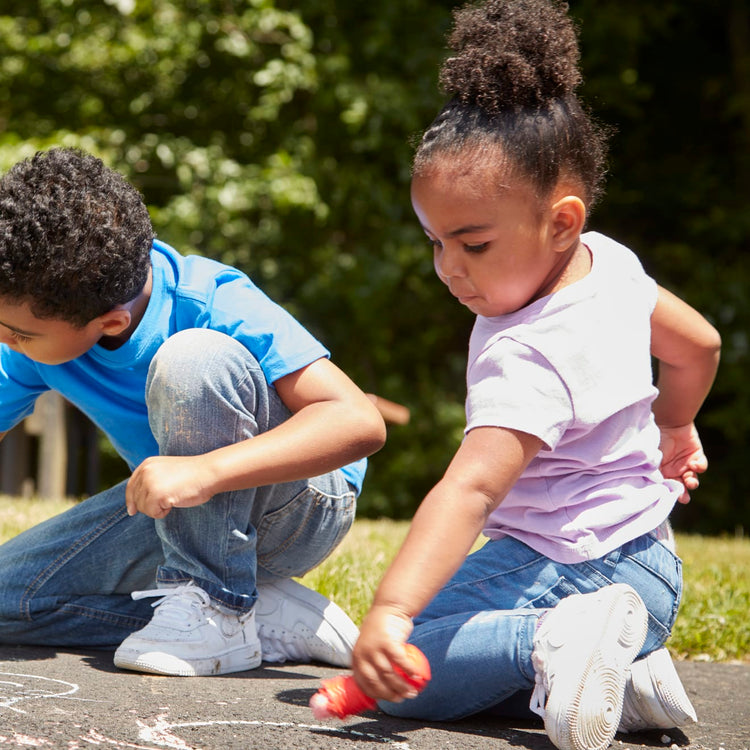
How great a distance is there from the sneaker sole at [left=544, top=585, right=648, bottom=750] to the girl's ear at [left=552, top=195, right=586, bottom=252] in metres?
0.63

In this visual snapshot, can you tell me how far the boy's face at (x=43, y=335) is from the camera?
78.7 inches

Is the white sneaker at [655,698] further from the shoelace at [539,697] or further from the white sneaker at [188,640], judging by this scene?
the white sneaker at [188,640]

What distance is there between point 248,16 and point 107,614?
6.51 metres

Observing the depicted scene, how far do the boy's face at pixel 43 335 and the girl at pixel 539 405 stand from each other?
74 cm

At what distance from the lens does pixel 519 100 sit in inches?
71.6

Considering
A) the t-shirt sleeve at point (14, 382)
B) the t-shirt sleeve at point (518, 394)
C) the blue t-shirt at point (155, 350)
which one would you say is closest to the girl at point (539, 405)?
the t-shirt sleeve at point (518, 394)

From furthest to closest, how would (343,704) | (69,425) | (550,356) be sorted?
1. (69,425)
2. (550,356)
3. (343,704)

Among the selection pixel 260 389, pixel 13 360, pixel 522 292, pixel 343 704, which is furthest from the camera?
pixel 13 360

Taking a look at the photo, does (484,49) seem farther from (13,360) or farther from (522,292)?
(13,360)

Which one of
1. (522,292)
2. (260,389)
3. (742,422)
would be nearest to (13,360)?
(260,389)

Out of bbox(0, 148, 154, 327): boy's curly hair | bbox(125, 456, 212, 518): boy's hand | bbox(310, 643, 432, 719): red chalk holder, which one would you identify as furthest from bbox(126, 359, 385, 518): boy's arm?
bbox(310, 643, 432, 719): red chalk holder

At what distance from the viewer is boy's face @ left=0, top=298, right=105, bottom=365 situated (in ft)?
6.56

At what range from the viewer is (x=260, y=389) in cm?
206

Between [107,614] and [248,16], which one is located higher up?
[248,16]
